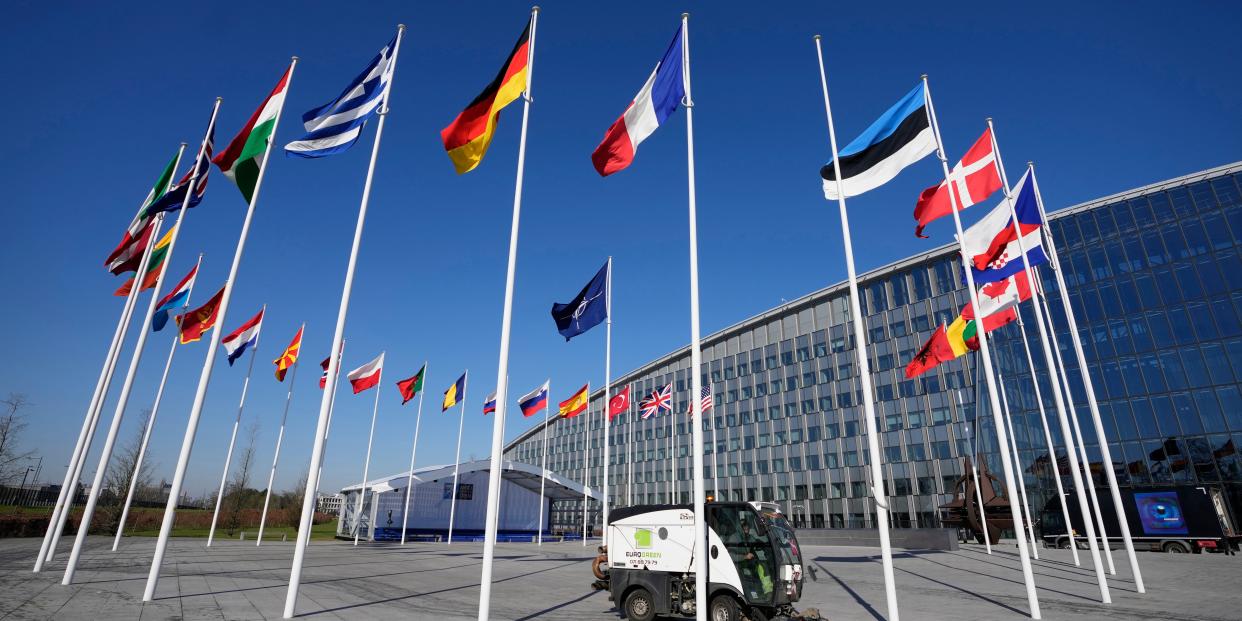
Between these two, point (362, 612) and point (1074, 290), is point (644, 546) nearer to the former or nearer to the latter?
point (362, 612)

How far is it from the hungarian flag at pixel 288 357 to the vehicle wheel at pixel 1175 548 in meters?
48.1

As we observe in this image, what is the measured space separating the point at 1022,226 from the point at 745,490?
5954 centimetres

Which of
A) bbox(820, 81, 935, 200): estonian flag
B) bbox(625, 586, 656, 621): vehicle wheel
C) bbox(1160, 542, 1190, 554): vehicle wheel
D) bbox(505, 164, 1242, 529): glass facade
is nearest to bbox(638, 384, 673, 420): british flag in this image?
bbox(625, 586, 656, 621): vehicle wheel

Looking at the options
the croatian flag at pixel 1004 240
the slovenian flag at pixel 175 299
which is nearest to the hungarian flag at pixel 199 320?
the slovenian flag at pixel 175 299

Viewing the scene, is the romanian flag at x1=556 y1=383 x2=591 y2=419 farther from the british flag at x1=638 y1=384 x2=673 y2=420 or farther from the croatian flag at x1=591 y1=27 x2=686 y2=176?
the croatian flag at x1=591 y1=27 x2=686 y2=176

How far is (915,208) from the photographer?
15391mm

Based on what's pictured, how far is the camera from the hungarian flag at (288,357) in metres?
27.4

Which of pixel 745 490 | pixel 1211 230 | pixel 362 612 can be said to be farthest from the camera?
pixel 745 490

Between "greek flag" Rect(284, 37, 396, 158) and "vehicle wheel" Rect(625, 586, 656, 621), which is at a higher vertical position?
"greek flag" Rect(284, 37, 396, 158)

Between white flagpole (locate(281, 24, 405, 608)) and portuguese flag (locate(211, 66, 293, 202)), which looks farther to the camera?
portuguese flag (locate(211, 66, 293, 202))

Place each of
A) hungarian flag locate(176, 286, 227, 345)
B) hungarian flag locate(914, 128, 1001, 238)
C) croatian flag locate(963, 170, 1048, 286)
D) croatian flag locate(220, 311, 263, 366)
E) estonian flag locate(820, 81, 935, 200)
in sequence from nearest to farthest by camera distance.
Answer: estonian flag locate(820, 81, 935, 200), hungarian flag locate(914, 128, 1001, 238), croatian flag locate(963, 170, 1048, 286), hungarian flag locate(176, 286, 227, 345), croatian flag locate(220, 311, 263, 366)

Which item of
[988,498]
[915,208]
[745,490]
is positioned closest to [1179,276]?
[988,498]

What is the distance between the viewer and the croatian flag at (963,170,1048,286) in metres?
15.6

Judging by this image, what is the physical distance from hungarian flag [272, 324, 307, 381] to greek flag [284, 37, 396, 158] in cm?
1571
